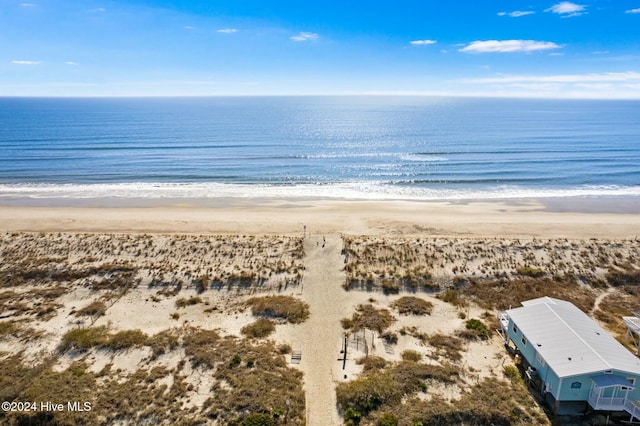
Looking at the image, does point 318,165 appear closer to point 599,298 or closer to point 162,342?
point 599,298

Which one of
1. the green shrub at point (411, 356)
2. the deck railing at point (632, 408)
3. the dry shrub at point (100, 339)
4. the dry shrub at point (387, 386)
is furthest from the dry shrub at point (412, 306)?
the dry shrub at point (100, 339)

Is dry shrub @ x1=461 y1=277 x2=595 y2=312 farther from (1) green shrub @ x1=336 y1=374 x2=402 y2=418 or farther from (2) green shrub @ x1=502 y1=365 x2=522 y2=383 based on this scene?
(1) green shrub @ x1=336 y1=374 x2=402 y2=418

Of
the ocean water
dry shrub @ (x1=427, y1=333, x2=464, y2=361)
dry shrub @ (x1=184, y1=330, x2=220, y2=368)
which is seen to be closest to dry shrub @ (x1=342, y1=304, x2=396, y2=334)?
dry shrub @ (x1=427, y1=333, x2=464, y2=361)

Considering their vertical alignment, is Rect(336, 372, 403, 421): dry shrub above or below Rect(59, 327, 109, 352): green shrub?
above

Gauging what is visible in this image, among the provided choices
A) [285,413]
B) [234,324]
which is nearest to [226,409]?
[285,413]

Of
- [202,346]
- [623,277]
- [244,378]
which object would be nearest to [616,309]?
[623,277]

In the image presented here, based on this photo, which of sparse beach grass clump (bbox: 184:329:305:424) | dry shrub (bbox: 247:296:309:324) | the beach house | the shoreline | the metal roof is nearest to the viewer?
the beach house
